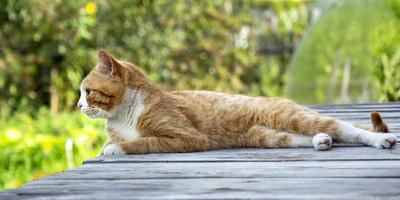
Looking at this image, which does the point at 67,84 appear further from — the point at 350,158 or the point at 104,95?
the point at 350,158

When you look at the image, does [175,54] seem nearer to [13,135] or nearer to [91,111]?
[13,135]

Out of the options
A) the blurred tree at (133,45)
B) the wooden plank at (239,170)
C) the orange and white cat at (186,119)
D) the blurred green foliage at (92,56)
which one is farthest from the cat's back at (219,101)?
the blurred tree at (133,45)

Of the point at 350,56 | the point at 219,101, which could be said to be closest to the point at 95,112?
the point at 219,101

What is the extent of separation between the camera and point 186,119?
10.3ft

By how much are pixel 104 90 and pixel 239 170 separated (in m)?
0.97

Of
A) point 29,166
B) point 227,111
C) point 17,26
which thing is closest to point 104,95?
point 227,111

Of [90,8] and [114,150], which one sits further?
[90,8]

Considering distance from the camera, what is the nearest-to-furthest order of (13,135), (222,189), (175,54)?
(222,189), (13,135), (175,54)

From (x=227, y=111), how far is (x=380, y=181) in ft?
4.07

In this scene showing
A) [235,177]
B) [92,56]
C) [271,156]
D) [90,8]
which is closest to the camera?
[235,177]

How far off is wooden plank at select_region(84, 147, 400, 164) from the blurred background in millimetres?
2421

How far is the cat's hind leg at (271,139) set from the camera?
10.1 ft

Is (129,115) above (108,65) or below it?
below

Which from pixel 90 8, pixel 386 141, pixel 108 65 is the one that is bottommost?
pixel 386 141
